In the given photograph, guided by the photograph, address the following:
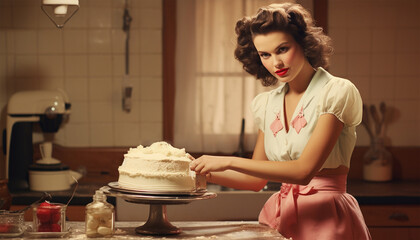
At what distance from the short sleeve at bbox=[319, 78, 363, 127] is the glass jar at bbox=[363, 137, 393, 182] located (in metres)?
1.66

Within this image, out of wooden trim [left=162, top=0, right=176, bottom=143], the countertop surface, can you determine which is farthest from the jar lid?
wooden trim [left=162, top=0, right=176, bottom=143]

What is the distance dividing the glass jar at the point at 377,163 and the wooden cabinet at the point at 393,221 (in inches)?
19.6

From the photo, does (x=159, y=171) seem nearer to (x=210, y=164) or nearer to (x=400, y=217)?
(x=210, y=164)

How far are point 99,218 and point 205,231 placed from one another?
0.34 m

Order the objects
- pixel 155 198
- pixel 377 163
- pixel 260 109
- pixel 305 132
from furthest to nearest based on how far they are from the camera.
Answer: pixel 377 163 < pixel 260 109 < pixel 305 132 < pixel 155 198

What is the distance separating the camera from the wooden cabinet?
3.14 meters

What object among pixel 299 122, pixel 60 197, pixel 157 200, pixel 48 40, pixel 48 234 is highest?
pixel 48 40

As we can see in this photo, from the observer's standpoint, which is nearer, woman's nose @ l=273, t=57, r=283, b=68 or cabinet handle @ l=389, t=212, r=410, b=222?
woman's nose @ l=273, t=57, r=283, b=68

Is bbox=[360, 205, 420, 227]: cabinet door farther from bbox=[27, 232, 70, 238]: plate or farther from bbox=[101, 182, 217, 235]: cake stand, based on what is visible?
bbox=[27, 232, 70, 238]: plate

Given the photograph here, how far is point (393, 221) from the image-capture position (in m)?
3.15

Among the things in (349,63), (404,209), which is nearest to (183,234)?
(404,209)

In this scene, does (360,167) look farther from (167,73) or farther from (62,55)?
(62,55)

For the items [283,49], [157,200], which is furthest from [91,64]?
[157,200]

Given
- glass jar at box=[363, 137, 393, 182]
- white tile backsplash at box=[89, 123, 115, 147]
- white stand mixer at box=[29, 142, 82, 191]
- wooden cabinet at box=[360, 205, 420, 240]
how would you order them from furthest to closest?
white tile backsplash at box=[89, 123, 115, 147] → glass jar at box=[363, 137, 393, 182] → white stand mixer at box=[29, 142, 82, 191] → wooden cabinet at box=[360, 205, 420, 240]
